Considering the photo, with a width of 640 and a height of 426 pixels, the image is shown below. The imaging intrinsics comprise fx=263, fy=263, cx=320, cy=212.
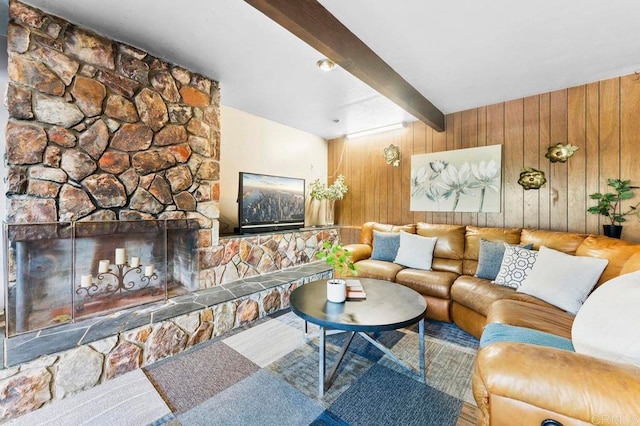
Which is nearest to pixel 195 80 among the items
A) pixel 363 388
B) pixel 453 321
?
pixel 363 388

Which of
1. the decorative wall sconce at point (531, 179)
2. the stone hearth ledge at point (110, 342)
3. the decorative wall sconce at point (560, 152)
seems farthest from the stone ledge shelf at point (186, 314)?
the decorative wall sconce at point (560, 152)

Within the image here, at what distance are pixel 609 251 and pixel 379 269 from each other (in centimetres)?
185

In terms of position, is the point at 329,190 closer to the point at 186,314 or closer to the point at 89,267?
the point at 186,314

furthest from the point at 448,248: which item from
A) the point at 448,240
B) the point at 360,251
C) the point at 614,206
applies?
the point at 614,206

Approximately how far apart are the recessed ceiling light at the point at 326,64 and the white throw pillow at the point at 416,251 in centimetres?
207

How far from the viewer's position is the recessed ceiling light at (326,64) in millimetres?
2229

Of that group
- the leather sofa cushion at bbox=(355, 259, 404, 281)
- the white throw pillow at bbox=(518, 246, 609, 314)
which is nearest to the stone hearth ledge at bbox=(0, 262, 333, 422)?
the leather sofa cushion at bbox=(355, 259, 404, 281)

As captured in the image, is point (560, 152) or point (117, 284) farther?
point (560, 152)

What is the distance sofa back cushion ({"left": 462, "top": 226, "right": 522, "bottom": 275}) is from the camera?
2744 mm

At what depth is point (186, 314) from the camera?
2.09 meters

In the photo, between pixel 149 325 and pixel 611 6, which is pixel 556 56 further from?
pixel 149 325

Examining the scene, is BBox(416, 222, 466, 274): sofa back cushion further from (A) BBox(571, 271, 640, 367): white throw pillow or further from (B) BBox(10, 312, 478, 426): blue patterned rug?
(A) BBox(571, 271, 640, 367): white throw pillow

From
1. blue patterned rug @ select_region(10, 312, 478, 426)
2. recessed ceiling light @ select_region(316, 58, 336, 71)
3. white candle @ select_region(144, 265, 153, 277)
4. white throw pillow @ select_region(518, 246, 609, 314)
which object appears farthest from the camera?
white candle @ select_region(144, 265, 153, 277)

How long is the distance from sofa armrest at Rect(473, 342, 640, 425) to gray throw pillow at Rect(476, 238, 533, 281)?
69.8 inches
